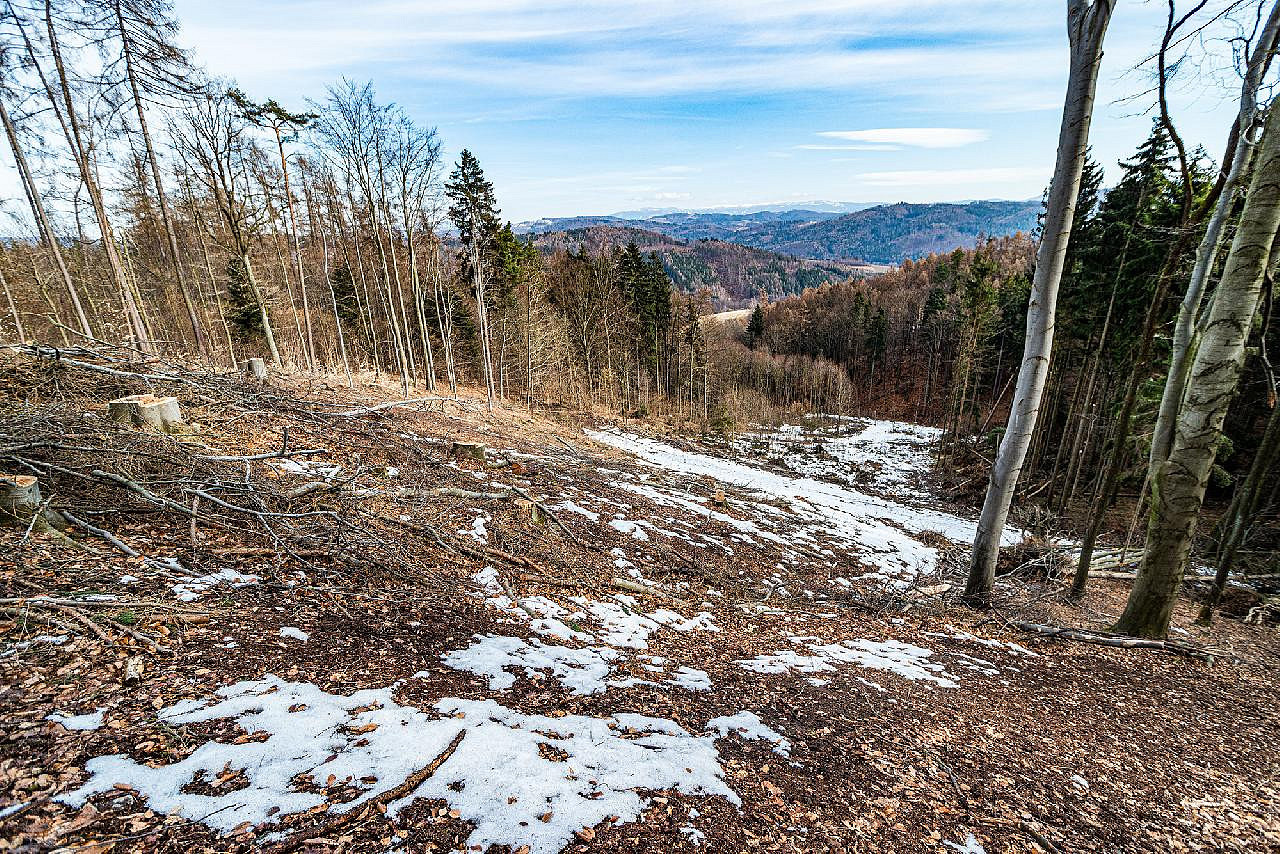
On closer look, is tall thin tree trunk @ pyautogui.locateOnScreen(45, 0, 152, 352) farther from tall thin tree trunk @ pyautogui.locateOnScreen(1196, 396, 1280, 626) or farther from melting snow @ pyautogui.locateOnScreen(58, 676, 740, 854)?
tall thin tree trunk @ pyautogui.locateOnScreen(1196, 396, 1280, 626)

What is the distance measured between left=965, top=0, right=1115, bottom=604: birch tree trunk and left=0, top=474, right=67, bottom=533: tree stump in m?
9.67

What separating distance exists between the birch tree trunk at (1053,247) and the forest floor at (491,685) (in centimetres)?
188

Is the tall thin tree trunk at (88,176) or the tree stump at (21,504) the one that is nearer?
the tree stump at (21,504)

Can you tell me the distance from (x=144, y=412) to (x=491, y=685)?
5.92 meters

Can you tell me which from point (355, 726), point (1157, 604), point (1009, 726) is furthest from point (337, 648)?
point (1157, 604)

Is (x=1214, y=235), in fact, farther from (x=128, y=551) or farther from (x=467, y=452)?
(x=128, y=551)

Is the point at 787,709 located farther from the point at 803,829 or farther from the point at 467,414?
the point at 467,414

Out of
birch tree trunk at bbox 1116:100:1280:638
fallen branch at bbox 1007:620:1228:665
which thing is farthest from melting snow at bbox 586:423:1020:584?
birch tree trunk at bbox 1116:100:1280:638

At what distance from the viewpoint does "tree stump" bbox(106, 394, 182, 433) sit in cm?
598

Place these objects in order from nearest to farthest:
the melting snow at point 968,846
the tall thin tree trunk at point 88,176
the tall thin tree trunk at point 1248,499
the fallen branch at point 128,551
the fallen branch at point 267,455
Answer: the melting snow at point 968,846 → the fallen branch at point 128,551 → the fallen branch at point 267,455 → the tall thin tree trunk at point 1248,499 → the tall thin tree trunk at point 88,176

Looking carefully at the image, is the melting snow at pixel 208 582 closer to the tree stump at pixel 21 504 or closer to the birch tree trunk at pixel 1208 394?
the tree stump at pixel 21 504

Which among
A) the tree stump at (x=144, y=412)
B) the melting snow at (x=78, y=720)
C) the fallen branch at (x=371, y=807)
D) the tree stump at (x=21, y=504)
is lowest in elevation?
the fallen branch at (x=371, y=807)

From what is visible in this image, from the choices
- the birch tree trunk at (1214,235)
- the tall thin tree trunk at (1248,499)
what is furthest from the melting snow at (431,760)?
the tall thin tree trunk at (1248,499)

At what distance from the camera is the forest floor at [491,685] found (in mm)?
2324
